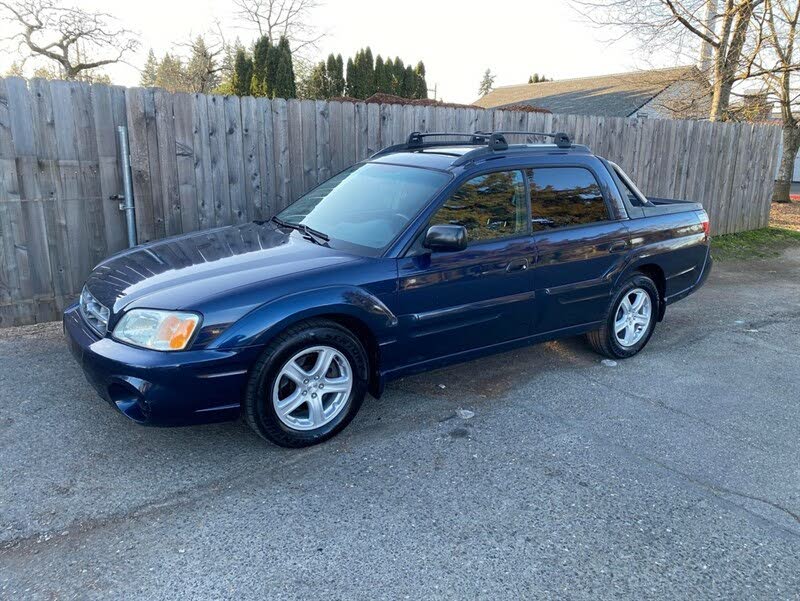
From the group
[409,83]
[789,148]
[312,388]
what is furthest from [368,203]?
[409,83]

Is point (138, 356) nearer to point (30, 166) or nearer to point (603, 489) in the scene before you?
point (603, 489)

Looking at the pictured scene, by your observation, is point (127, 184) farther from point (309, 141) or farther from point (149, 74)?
point (149, 74)

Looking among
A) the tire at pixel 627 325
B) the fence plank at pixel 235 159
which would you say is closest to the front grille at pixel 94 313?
the fence plank at pixel 235 159

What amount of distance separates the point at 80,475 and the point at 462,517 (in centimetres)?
203

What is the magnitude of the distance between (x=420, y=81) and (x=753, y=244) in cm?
2387

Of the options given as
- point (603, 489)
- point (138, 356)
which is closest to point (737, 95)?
point (603, 489)

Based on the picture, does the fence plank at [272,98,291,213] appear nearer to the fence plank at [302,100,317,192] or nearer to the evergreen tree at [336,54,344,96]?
the fence plank at [302,100,317,192]

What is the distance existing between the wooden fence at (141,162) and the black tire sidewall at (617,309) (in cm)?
348

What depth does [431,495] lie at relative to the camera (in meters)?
3.29

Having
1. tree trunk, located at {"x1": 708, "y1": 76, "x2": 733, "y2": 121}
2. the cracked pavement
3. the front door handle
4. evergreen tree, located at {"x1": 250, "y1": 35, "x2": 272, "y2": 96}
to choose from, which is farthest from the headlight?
evergreen tree, located at {"x1": 250, "y1": 35, "x2": 272, "y2": 96}

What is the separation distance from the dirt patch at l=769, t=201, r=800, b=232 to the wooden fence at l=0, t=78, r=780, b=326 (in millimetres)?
9648

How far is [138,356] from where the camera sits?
3.28 metres

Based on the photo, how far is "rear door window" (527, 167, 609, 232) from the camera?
182 inches

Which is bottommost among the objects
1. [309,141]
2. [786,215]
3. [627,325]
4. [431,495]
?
[431,495]
